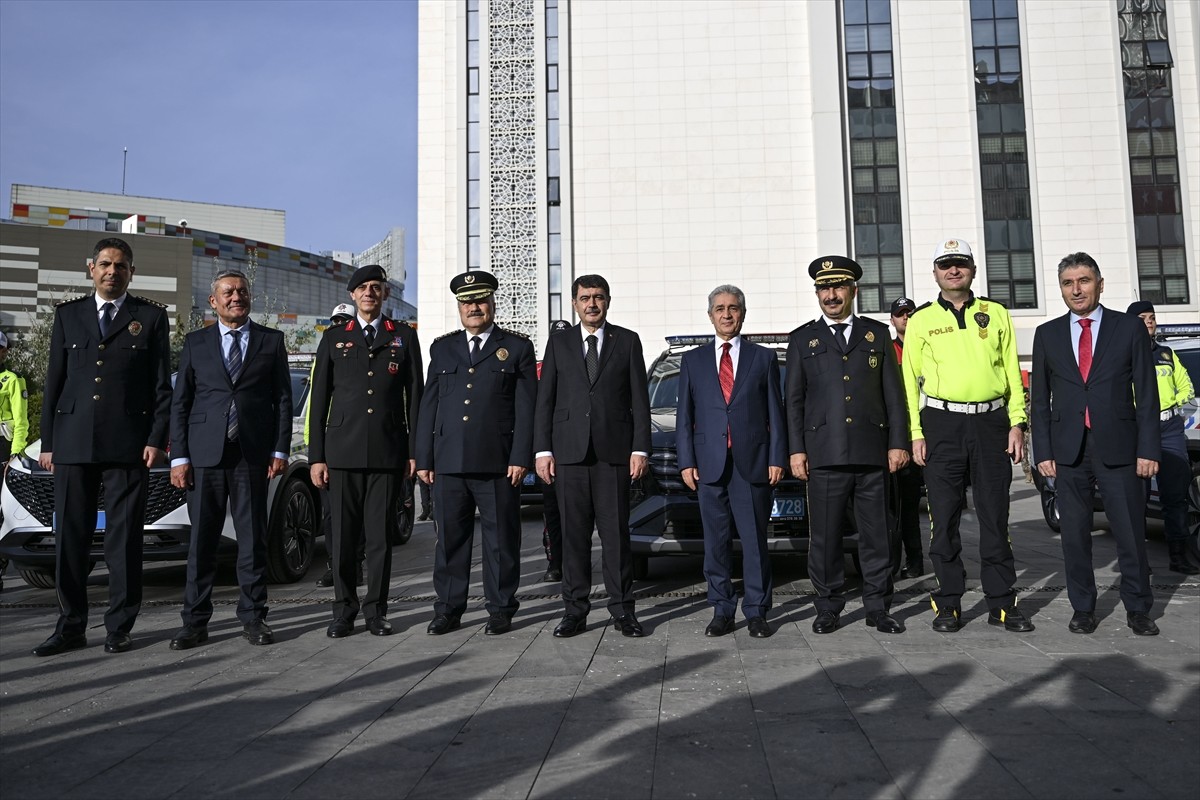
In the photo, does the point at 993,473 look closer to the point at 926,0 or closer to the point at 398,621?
the point at 398,621

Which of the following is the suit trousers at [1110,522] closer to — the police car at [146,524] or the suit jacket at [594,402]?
the suit jacket at [594,402]

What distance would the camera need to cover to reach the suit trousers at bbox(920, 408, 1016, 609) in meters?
5.20

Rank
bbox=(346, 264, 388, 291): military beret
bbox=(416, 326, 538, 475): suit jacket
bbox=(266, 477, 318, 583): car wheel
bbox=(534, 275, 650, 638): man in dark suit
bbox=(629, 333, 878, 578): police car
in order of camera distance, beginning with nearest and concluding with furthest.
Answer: bbox=(534, 275, 650, 638): man in dark suit < bbox=(416, 326, 538, 475): suit jacket < bbox=(346, 264, 388, 291): military beret < bbox=(629, 333, 878, 578): police car < bbox=(266, 477, 318, 583): car wheel

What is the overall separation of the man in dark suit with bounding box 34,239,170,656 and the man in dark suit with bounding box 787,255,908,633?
12.3 ft

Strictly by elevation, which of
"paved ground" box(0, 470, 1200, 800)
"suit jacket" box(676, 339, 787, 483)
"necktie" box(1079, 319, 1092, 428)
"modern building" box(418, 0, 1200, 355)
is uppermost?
"modern building" box(418, 0, 1200, 355)

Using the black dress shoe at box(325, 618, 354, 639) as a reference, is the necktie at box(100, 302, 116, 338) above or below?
above

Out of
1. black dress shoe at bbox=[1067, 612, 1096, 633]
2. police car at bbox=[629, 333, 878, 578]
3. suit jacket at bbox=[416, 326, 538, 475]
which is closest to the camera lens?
black dress shoe at bbox=[1067, 612, 1096, 633]

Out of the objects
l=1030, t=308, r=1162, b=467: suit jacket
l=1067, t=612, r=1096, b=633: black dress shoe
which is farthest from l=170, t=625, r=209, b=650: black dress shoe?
l=1030, t=308, r=1162, b=467: suit jacket

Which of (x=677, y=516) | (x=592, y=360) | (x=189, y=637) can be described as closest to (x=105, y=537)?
(x=189, y=637)

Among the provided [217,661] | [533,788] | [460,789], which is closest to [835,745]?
[533,788]

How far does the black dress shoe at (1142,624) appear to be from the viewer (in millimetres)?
4883

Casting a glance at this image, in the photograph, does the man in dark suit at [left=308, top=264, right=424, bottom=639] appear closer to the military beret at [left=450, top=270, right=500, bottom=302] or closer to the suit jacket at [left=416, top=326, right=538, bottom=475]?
the suit jacket at [left=416, top=326, right=538, bottom=475]

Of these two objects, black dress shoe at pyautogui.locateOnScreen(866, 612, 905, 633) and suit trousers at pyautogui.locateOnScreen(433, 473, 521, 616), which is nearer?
black dress shoe at pyautogui.locateOnScreen(866, 612, 905, 633)

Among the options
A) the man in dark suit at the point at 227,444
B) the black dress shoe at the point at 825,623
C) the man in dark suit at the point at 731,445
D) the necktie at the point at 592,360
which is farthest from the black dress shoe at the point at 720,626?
the man in dark suit at the point at 227,444
